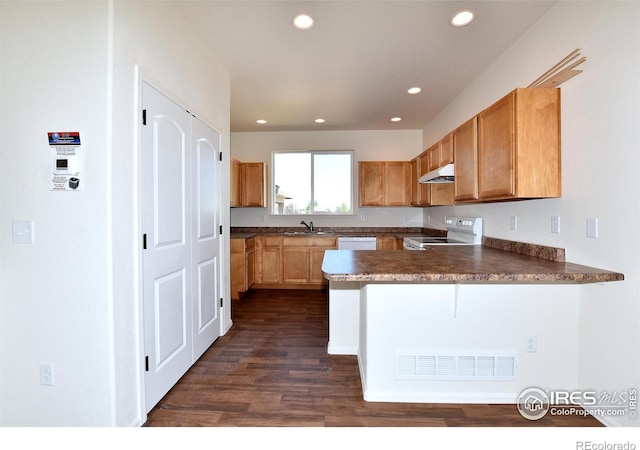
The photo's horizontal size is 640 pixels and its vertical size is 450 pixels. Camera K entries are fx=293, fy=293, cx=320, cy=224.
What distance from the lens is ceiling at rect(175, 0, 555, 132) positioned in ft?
6.76

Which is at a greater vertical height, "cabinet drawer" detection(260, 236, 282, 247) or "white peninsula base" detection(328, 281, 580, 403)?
"cabinet drawer" detection(260, 236, 282, 247)

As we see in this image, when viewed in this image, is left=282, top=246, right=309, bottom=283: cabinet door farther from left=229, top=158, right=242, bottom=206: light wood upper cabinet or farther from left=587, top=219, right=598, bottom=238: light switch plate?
left=587, top=219, right=598, bottom=238: light switch plate

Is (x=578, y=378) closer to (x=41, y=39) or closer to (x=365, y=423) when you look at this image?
(x=365, y=423)

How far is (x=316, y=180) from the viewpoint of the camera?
5.16m

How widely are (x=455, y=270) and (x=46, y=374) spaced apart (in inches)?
87.4

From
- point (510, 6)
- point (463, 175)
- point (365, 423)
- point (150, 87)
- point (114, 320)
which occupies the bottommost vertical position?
point (365, 423)

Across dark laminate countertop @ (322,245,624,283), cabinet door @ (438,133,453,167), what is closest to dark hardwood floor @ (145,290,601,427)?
dark laminate countertop @ (322,245,624,283)

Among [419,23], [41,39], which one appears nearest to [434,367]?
[419,23]

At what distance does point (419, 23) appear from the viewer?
2205mm

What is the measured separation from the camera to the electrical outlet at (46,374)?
1515mm

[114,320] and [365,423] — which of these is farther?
[365,423]

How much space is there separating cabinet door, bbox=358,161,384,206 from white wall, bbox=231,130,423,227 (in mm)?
304

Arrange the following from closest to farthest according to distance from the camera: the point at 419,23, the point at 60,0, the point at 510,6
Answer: the point at 60,0, the point at 510,6, the point at 419,23

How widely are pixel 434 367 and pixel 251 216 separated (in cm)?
402
